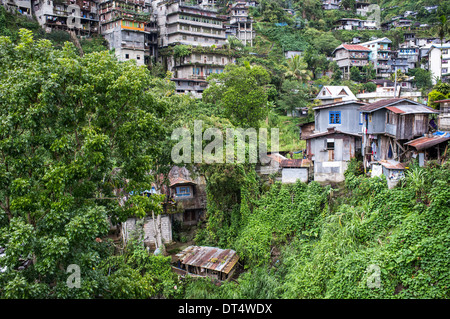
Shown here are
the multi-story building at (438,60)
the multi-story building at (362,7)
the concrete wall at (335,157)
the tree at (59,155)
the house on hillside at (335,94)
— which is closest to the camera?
the tree at (59,155)

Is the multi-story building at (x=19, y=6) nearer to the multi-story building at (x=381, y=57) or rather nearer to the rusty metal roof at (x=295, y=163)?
the rusty metal roof at (x=295, y=163)

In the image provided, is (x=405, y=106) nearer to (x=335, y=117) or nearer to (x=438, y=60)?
(x=335, y=117)

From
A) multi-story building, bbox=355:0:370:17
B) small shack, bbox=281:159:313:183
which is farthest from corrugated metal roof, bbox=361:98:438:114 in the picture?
multi-story building, bbox=355:0:370:17

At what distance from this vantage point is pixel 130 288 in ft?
34.9

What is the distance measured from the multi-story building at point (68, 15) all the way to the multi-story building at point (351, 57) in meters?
35.5

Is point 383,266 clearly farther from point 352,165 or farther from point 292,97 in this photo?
point 292,97

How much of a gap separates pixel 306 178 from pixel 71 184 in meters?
12.8

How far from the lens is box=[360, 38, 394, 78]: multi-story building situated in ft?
175

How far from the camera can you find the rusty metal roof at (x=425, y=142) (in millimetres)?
14305

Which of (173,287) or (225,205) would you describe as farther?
(225,205)

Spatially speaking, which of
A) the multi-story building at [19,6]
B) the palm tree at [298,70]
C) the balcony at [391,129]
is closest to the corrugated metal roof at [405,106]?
the balcony at [391,129]

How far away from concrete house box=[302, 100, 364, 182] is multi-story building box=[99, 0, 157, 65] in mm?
26284

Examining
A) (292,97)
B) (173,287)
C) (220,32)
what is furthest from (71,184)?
(220,32)

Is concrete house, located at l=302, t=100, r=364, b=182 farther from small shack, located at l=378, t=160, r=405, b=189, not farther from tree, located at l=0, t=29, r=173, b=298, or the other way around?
tree, located at l=0, t=29, r=173, b=298
